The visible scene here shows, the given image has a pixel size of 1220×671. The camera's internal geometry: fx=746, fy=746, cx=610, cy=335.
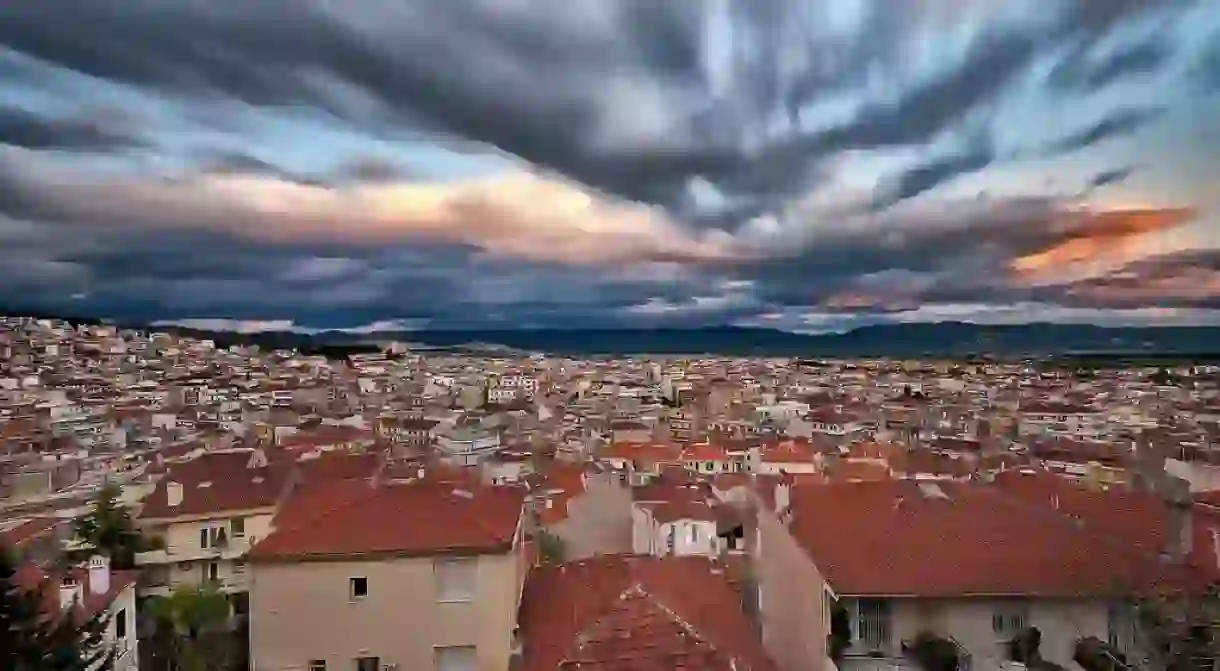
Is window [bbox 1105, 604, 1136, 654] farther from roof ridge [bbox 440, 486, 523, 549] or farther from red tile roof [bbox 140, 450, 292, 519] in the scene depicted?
red tile roof [bbox 140, 450, 292, 519]

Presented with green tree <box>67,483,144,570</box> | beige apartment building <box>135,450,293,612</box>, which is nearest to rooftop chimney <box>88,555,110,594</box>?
beige apartment building <box>135,450,293,612</box>

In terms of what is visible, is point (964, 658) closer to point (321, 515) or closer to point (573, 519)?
point (321, 515)

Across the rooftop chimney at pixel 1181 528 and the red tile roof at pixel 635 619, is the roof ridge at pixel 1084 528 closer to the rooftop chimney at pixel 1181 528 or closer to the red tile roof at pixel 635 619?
the rooftop chimney at pixel 1181 528

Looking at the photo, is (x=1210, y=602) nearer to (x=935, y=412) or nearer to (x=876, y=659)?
(x=876, y=659)

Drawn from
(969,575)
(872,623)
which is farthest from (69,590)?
(969,575)

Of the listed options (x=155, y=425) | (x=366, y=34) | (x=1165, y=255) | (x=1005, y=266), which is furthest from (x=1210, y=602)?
(x=155, y=425)

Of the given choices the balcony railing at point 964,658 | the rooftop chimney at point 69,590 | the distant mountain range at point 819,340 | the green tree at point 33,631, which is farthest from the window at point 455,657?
the distant mountain range at point 819,340
